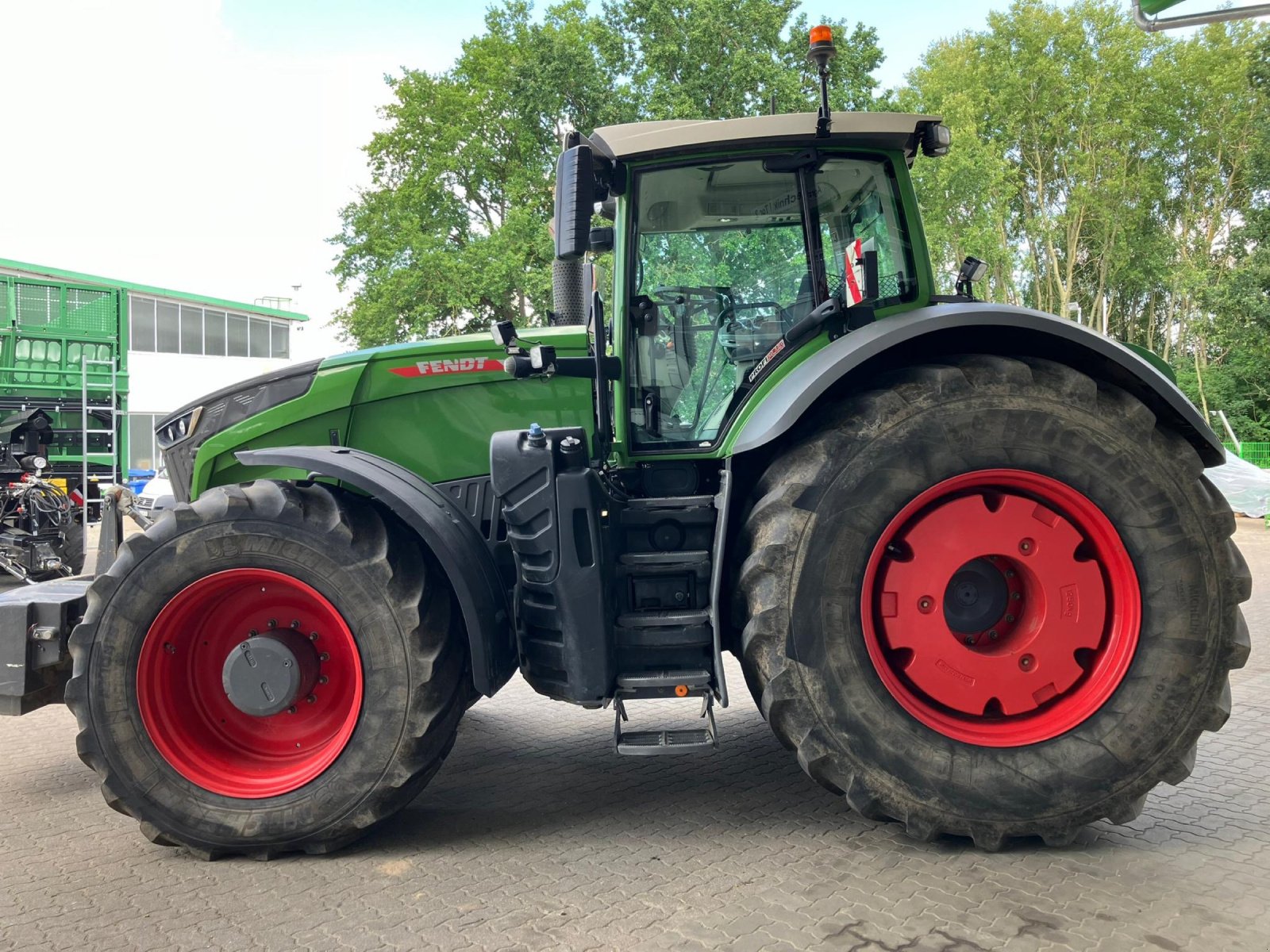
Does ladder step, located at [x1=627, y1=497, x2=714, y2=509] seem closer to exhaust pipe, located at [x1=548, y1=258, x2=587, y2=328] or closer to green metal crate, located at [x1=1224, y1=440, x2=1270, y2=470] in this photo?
exhaust pipe, located at [x1=548, y1=258, x2=587, y2=328]

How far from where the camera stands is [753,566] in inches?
131

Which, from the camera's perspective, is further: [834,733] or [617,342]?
[617,342]

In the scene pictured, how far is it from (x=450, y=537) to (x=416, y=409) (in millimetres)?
1013

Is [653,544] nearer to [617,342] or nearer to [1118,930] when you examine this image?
[617,342]

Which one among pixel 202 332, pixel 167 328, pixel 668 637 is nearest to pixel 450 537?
pixel 668 637

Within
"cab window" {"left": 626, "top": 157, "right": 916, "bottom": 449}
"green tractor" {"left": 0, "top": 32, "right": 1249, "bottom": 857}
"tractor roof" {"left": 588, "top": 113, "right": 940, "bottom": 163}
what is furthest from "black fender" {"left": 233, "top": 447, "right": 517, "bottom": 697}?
"tractor roof" {"left": 588, "top": 113, "right": 940, "bottom": 163}

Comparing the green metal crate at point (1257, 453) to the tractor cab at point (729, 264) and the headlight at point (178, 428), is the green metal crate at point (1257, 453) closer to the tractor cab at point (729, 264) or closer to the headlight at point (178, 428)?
the tractor cab at point (729, 264)

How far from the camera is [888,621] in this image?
340 centimetres

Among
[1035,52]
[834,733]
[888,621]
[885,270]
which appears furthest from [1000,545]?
[1035,52]

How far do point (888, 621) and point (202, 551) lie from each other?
98.8 inches

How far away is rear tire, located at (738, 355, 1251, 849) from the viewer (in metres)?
3.28

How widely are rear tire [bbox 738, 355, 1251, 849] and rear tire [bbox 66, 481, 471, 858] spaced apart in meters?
1.22

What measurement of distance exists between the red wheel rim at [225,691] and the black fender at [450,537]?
1.41 ft

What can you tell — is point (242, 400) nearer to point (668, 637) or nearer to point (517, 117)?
point (668, 637)
